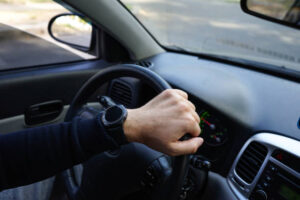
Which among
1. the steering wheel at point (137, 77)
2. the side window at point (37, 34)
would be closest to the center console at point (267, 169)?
the steering wheel at point (137, 77)

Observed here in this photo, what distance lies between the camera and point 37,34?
2.25 metres

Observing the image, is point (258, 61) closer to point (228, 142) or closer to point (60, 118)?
point (228, 142)

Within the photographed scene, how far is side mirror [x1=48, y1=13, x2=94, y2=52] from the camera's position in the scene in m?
2.31

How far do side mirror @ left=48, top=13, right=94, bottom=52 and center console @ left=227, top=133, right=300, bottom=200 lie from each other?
152 centimetres

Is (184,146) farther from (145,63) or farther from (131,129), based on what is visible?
(145,63)

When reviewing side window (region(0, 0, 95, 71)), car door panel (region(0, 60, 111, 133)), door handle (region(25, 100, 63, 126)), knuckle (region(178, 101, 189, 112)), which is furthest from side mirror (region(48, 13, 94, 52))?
→ knuckle (region(178, 101, 189, 112))

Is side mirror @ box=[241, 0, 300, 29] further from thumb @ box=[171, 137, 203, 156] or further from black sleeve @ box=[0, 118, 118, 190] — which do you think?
black sleeve @ box=[0, 118, 118, 190]

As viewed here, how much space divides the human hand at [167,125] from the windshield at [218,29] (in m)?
1.24

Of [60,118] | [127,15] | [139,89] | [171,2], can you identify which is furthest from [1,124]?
[171,2]

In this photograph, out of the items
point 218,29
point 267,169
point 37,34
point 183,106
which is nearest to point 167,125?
point 183,106

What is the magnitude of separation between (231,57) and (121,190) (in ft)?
3.69

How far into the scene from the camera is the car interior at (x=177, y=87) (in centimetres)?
127

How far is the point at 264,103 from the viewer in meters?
1.48

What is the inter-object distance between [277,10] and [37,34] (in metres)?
1.63
